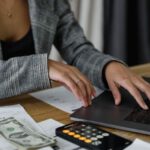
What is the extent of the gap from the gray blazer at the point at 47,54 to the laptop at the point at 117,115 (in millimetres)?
128

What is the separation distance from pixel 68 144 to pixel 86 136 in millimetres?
35

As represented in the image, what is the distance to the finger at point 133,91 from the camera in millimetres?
751

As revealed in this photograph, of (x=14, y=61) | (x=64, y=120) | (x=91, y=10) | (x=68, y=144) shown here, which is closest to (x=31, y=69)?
(x=14, y=61)

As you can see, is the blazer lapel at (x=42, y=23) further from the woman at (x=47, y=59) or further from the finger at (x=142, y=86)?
the finger at (x=142, y=86)

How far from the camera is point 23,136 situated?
1.95 ft

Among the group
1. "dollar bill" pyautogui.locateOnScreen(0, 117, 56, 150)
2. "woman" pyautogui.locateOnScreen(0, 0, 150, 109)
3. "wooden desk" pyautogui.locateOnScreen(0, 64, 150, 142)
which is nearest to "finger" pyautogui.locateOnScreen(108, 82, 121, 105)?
"woman" pyautogui.locateOnScreen(0, 0, 150, 109)

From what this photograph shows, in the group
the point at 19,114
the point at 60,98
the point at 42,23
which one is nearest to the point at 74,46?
the point at 42,23

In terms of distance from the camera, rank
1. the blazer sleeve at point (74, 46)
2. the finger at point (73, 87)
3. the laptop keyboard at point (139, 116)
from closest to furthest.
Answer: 1. the laptop keyboard at point (139, 116)
2. the finger at point (73, 87)
3. the blazer sleeve at point (74, 46)

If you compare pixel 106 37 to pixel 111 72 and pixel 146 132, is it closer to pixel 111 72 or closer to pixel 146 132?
pixel 111 72

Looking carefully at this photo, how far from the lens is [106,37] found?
1.91 meters

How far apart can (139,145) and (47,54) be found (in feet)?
1.15

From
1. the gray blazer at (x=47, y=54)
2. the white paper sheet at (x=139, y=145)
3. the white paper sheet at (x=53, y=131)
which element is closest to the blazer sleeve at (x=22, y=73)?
the gray blazer at (x=47, y=54)

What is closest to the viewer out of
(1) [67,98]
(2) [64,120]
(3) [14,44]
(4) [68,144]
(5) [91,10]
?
(4) [68,144]

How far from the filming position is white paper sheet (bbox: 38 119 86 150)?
60 centimetres
